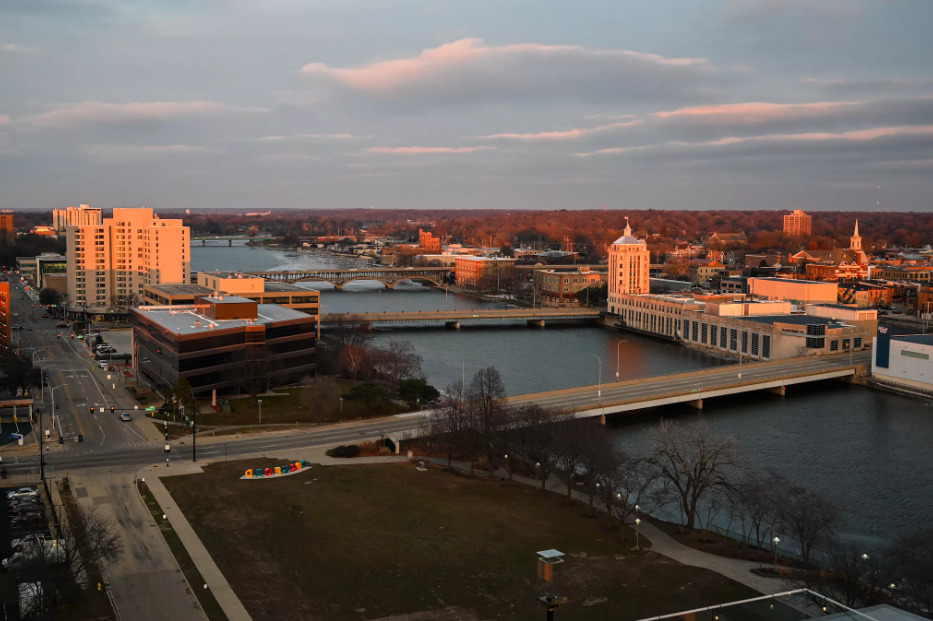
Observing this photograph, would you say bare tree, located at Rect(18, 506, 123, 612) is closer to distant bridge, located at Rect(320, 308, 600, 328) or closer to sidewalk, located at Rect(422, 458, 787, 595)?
sidewalk, located at Rect(422, 458, 787, 595)

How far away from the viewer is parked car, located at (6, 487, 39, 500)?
20.2 metres

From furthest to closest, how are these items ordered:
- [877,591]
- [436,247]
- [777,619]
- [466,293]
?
[436,247] → [466,293] → [877,591] → [777,619]

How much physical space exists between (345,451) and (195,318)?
14.5 m

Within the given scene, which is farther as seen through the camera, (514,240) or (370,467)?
(514,240)

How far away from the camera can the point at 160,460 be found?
2419 centimetres

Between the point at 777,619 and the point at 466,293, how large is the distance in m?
75.1

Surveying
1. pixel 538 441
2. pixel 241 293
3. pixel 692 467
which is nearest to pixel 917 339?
pixel 692 467

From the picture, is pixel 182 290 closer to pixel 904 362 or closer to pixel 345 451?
pixel 345 451

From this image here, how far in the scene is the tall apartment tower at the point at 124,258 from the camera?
5944 cm

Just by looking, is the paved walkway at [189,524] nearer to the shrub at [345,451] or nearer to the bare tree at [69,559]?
the shrub at [345,451]

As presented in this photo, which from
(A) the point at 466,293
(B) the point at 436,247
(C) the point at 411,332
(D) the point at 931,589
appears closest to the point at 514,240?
(B) the point at 436,247

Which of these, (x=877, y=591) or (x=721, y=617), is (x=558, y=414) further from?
(x=721, y=617)

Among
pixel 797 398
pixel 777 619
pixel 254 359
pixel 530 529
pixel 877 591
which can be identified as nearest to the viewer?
pixel 777 619

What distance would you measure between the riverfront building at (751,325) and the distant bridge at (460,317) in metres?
4.87
